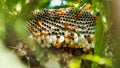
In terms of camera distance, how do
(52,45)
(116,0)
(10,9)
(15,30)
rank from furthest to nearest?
(52,45) → (10,9) → (15,30) → (116,0)

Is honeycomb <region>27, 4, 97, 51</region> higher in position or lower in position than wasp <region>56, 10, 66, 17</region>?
lower

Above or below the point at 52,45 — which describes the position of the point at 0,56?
below

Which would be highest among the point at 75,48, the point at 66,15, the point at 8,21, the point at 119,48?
the point at 66,15

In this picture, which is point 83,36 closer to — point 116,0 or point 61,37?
point 61,37

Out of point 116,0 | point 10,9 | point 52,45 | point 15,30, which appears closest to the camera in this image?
point 116,0

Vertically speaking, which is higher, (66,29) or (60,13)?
(60,13)

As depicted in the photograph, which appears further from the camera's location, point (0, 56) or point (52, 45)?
point (52, 45)

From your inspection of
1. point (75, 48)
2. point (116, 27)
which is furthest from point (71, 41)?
point (116, 27)

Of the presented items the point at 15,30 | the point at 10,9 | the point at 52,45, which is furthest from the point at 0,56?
the point at 52,45

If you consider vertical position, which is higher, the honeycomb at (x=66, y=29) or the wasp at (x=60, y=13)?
the wasp at (x=60, y=13)
